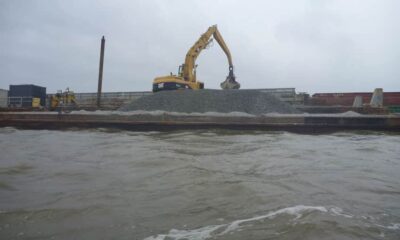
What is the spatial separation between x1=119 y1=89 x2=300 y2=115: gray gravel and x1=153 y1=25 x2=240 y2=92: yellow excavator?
2566mm

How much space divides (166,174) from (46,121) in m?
7.88

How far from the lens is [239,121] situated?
29.3ft

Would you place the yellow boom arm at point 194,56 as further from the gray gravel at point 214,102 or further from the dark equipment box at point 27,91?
the dark equipment box at point 27,91

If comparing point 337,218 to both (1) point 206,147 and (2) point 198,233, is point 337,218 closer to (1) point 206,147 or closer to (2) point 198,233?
(2) point 198,233

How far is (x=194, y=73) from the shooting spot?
1770 centimetres

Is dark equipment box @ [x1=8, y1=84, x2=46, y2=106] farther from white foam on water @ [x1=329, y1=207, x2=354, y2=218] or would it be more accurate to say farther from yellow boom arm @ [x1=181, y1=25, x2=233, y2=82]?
white foam on water @ [x1=329, y1=207, x2=354, y2=218]

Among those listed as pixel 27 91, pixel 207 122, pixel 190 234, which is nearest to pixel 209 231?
pixel 190 234

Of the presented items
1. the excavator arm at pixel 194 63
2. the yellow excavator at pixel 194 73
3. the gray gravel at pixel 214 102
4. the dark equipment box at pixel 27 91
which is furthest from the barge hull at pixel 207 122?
the dark equipment box at pixel 27 91

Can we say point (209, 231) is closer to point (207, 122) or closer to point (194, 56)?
point (207, 122)

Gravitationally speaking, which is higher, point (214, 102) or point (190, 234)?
point (214, 102)

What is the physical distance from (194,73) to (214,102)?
5.59 m

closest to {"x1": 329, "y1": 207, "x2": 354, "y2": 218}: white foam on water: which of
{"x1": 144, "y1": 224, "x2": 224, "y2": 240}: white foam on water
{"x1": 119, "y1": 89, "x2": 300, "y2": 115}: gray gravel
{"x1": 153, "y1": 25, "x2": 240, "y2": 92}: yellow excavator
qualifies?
{"x1": 144, "y1": 224, "x2": 224, "y2": 240}: white foam on water

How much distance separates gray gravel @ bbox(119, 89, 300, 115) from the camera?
39.8 feet

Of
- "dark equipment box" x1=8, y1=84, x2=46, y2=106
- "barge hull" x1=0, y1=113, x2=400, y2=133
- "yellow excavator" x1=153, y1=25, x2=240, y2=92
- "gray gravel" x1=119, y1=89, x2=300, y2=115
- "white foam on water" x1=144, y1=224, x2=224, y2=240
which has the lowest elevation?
"white foam on water" x1=144, y1=224, x2=224, y2=240
